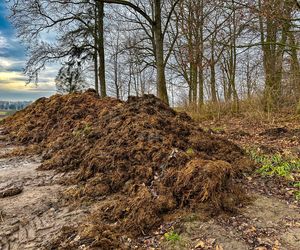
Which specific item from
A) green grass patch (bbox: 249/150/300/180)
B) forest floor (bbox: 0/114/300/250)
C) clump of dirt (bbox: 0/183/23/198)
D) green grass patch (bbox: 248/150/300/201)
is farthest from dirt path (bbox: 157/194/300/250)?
clump of dirt (bbox: 0/183/23/198)

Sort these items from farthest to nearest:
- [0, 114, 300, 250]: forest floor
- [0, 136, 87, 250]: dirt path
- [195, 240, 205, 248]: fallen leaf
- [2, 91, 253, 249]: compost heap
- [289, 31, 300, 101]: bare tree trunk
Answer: [289, 31, 300, 101]: bare tree trunk
[2, 91, 253, 249]: compost heap
[0, 136, 87, 250]: dirt path
[0, 114, 300, 250]: forest floor
[195, 240, 205, 248]: fallen leaf

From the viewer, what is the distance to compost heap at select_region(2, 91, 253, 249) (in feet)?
11.5

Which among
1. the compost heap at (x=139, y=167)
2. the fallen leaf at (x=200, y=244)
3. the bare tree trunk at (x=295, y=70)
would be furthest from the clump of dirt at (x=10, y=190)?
the bare tree trunk at (x=295, y=70)

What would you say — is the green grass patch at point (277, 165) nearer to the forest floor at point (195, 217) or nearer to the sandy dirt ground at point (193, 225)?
the forest floor at point (195, 217)

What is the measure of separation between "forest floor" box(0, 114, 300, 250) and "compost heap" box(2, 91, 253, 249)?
0.70ft

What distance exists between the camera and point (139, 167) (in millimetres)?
4727

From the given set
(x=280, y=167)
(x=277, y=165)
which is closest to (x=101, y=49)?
(x=277, y=165)

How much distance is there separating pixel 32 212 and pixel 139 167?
5.57 feet

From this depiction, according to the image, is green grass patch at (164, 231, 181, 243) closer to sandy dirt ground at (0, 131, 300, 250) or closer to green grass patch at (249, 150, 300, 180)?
sandy dirt ground at (0, 131, 300, 250)

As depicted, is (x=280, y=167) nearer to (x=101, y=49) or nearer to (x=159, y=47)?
(x=159, y=47)

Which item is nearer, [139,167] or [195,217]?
[195,217]

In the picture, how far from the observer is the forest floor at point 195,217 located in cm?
302

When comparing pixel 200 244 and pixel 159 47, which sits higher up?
pixel 159 47

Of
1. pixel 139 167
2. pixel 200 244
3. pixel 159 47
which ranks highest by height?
pixel 159 47
